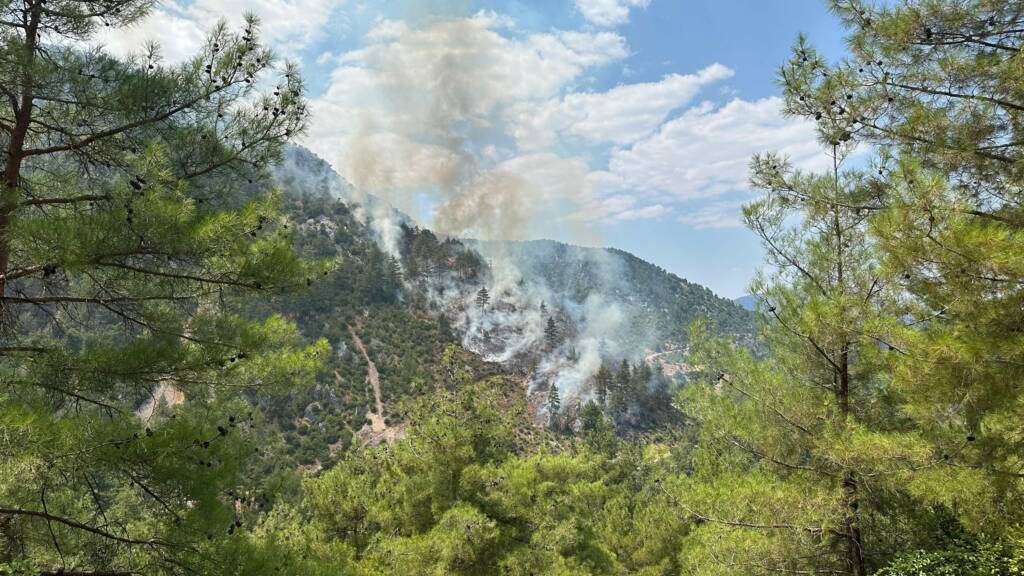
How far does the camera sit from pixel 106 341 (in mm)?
4547

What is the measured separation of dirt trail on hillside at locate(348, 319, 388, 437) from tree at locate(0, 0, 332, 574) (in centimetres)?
5173

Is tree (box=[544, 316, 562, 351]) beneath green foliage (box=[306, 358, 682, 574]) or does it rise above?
above

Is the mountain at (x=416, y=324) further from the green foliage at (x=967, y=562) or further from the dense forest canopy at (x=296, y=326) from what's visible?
the green foliage at (x=967, y=562)

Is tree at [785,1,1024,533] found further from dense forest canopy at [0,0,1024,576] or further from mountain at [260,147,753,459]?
mountain at [260,147,753,459]

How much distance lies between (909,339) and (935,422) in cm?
118

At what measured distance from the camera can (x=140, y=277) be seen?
434cm

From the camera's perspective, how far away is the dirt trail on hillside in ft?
179

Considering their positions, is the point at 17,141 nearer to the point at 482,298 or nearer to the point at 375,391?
the point at 375,391

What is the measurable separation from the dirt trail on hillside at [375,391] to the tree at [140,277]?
51.7 meters

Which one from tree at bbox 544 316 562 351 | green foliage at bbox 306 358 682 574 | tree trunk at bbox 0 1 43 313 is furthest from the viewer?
tree at bbox 544 316 562 351

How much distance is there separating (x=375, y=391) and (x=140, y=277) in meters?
60.6

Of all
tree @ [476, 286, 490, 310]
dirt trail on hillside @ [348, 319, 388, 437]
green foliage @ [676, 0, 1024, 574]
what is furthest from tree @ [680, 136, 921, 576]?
tree @ [476, 286, 490, 310]

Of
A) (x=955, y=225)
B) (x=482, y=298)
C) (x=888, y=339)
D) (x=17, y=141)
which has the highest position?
(x=482, y=298)

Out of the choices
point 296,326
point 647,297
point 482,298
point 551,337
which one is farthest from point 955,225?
point 647,297
